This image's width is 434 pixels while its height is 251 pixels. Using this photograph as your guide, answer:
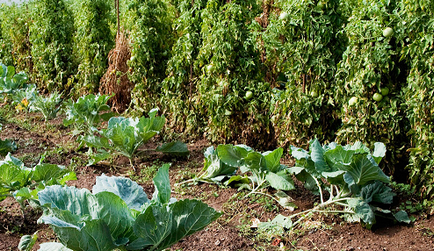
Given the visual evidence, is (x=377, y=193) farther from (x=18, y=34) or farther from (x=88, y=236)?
(x=18, y=34)

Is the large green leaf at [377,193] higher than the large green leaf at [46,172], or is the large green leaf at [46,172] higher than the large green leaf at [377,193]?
the large green leaf at [46,172]

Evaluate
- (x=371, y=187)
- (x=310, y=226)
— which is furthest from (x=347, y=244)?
(x=371, y=187)

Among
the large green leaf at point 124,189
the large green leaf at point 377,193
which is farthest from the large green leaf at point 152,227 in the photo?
the large green leaf at point 377,193

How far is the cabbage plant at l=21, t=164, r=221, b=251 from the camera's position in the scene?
2.11 metres

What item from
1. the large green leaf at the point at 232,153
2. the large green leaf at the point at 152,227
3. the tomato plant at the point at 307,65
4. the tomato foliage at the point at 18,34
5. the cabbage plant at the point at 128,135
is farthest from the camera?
the tomato foliage at the point at 18,34

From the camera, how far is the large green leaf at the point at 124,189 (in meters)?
2.48

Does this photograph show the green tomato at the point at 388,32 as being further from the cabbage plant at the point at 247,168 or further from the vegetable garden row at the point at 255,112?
the cabbage plant at the point at 247,168

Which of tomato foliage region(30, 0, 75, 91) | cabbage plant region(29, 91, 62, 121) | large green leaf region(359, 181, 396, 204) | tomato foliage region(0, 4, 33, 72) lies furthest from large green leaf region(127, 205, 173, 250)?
tomato foliage region(0, 4, 33, 72)

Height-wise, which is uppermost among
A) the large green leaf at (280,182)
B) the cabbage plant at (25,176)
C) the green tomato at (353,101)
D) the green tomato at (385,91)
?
the green tomato at (385,91)

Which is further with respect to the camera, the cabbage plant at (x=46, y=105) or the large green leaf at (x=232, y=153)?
the cabbage plant at (x=46, y=105)

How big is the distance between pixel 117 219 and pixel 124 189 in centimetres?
31

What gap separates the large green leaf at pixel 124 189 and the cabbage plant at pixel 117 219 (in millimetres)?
93

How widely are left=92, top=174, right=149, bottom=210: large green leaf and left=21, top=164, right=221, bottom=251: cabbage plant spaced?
9cm

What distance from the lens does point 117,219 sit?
223 cm
